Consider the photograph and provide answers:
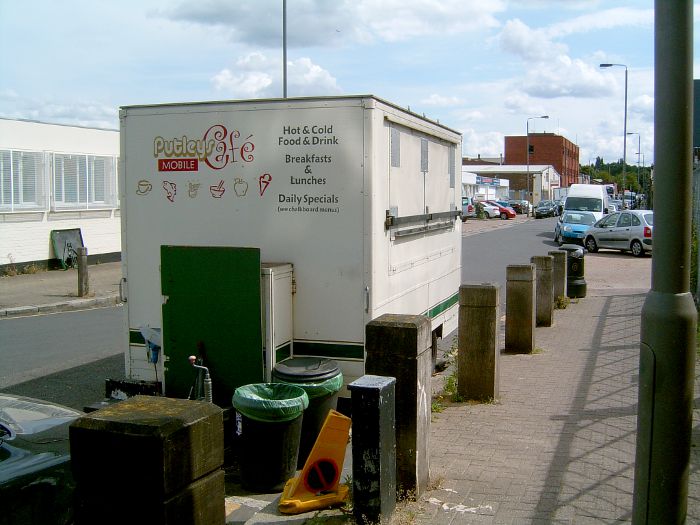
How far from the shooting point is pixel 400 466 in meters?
5.30

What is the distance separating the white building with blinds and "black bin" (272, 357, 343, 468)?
50.0 ft

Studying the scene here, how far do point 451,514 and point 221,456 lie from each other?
190 cm

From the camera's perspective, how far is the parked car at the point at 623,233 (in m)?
27.6

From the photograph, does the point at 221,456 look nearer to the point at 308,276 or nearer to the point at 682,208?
the point at 682,208

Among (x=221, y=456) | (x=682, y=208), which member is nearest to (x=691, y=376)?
(x=682, y=208)

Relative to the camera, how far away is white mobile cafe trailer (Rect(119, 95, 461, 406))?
21.5ft

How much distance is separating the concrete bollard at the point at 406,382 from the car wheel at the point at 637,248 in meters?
24.5

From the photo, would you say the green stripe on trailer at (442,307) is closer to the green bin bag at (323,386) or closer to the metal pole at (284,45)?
the green bin bag at (323,386)

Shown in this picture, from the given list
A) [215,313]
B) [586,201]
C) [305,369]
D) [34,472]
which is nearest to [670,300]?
[305,369]

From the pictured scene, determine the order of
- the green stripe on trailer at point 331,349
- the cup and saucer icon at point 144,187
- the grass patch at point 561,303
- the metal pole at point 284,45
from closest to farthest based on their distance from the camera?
the green stripe on trailer at point 331,349
the cup and saucer icon at point 144,187
the grass patch at point 561,303
the metal pole at point 284,45

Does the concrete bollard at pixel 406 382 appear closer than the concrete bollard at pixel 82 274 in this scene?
Yes

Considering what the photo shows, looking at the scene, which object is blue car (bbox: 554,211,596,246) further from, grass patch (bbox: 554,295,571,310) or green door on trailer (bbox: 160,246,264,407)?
green door on trailer (bbox: 160,246,264,407)

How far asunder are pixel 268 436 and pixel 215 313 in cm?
125

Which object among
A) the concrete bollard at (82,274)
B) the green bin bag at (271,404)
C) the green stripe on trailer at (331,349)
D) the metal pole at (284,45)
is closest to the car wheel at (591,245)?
the metal pole at (284,45)
